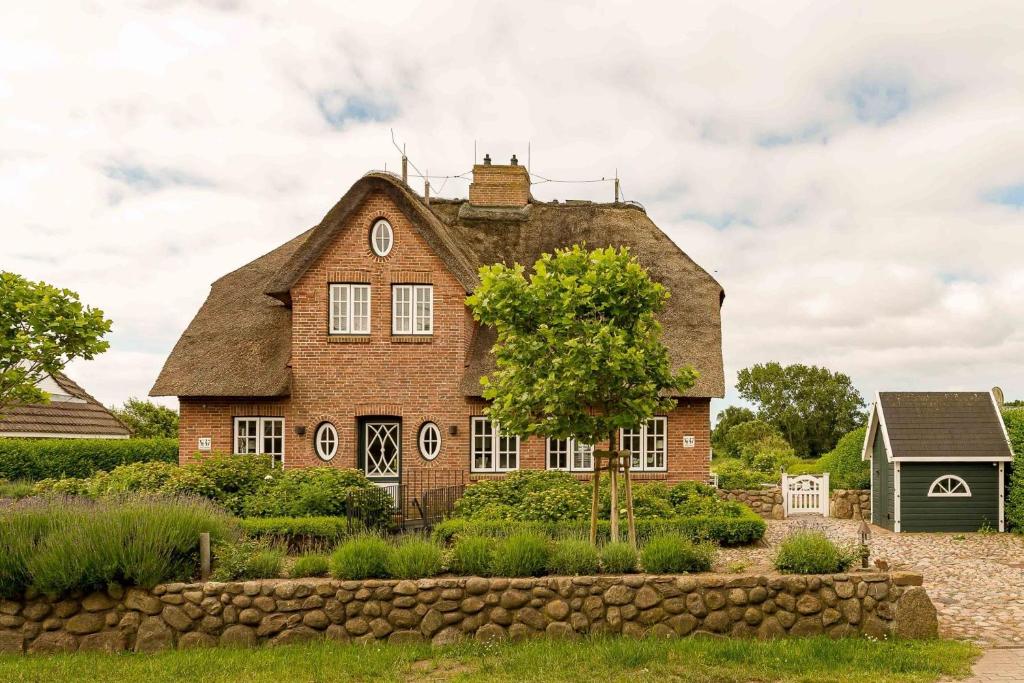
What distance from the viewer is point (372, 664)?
26.6 feet

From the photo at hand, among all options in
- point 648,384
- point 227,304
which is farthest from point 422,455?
point 648,384

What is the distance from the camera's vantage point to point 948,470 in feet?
59.8

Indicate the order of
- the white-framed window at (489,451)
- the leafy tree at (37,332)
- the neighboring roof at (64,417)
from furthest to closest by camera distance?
1. the neighboring roof at (64,417)
2. the white-framed window at (489,451)
3. the leafy tree at (37,332)

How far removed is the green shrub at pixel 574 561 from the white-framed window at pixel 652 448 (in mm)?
9498

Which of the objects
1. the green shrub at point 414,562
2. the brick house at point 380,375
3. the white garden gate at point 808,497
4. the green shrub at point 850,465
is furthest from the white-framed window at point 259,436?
the green shrub at point 850,465

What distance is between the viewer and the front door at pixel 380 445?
18953 millimetres

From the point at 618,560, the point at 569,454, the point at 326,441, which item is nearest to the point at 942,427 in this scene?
the point at 569,454

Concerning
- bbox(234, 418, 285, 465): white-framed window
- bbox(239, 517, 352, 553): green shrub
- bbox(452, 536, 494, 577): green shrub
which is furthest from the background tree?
bbox(234, 418, 285, 465): white-framed window

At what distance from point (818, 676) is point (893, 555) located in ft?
26.4

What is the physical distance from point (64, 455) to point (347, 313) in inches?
373

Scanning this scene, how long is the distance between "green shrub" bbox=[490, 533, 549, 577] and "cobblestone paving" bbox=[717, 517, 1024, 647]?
85.8 inches

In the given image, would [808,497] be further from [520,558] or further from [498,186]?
[520,558]

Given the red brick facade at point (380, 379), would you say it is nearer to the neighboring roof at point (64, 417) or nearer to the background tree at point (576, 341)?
the background tree at point (576, 341)

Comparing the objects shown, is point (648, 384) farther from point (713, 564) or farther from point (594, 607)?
point (594, 607)
